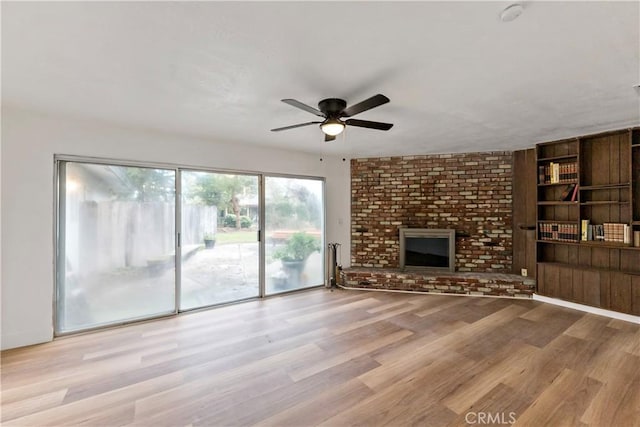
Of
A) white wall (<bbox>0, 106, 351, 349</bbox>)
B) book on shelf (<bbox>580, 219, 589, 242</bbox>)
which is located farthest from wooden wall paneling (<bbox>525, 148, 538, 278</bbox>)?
white wall (<bbox>0, 106, 351, 349</bbox>)

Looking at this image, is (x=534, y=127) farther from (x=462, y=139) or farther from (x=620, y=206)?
(x=620, y=206)

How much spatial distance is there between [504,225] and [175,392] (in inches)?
213

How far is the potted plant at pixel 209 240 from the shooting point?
405cm

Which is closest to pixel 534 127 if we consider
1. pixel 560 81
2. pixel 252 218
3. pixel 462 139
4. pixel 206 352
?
pixel 462 139

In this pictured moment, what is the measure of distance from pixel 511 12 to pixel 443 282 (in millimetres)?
4181

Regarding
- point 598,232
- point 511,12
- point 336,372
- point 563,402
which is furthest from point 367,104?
point 598,232

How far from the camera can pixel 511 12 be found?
1430 mm

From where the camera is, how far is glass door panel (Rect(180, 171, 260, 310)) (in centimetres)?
390

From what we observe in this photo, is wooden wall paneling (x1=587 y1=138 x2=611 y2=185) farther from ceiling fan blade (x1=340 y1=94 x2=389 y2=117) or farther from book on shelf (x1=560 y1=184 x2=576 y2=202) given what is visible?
ceiling fan blade (x1=340 y1=94 x2=389 y2=117)

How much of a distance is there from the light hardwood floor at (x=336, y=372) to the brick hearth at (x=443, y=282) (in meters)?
0.79

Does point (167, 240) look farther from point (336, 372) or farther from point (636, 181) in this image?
point (636, 181)

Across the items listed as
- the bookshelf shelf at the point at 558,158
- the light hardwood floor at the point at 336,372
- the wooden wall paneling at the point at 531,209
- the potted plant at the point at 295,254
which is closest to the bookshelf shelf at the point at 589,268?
the wooden wall paneling at the point at 531,209

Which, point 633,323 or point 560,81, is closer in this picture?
point 560,81

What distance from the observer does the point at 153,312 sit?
3637 millimetres
